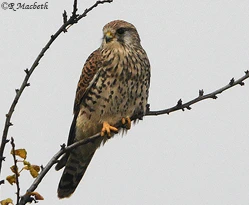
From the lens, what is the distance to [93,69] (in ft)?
18.9

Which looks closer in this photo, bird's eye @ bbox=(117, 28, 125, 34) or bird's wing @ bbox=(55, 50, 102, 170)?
bird's wing @ bbox=(55, 50, 102, 170)

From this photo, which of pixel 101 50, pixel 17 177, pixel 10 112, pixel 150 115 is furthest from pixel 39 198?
pixel 101 50

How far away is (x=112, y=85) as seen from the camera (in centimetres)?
555

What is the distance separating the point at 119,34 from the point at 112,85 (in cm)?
71

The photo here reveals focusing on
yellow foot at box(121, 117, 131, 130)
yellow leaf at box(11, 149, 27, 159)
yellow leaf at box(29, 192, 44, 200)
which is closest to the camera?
A: yellow leaf at box(29, 192, 44, 200)

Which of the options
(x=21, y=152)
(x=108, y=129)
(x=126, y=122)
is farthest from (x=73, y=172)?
(x=21, y=152)

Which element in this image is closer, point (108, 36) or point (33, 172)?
point (33, 172)

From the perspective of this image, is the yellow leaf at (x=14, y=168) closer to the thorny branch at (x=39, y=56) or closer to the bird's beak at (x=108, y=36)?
the thorny branch at (x=39, y=56)

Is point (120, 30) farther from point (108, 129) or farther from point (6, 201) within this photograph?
point (6, 201)

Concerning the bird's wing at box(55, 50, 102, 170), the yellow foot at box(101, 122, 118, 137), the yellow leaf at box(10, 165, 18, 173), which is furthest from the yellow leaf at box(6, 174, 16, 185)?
the bird's wing at box(55, 50, 102, 170)

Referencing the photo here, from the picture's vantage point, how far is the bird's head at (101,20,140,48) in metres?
5.87

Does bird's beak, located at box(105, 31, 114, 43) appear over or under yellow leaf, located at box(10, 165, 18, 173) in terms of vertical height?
over

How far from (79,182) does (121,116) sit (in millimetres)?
1236

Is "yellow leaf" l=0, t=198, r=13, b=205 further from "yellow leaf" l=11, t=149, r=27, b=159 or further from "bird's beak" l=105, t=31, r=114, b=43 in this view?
"bird's beak" l=105, t=31, r=114, b=43
